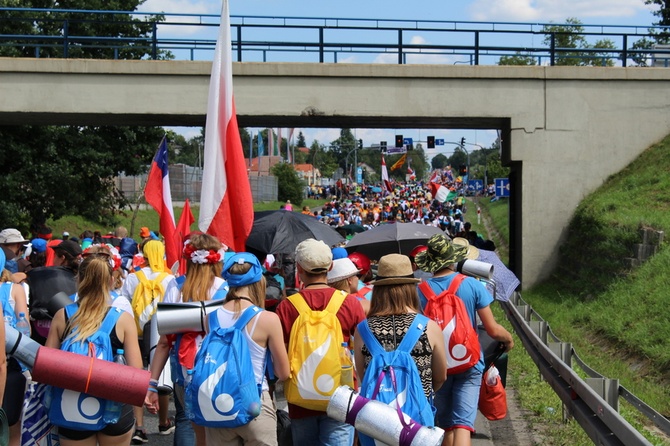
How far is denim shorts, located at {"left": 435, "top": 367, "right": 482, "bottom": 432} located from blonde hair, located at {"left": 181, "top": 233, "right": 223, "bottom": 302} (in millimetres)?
1714

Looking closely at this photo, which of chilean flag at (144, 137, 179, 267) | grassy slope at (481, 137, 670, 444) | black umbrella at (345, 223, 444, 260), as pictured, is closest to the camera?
chilean flag at (144, 137, 179, 267)

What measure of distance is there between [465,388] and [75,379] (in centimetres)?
265

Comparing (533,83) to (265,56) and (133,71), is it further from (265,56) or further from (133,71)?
(133,71)

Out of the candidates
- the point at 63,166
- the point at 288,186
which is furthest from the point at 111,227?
the point at 288,186

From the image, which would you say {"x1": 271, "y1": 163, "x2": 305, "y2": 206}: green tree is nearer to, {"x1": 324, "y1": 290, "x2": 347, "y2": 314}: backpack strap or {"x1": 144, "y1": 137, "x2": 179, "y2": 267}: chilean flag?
{"x1": 144, "y1": 137, "x2": 179, "y2": 267}: chilean flag

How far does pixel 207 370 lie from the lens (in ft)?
16.6

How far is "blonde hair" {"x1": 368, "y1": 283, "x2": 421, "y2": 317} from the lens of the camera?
5031mm

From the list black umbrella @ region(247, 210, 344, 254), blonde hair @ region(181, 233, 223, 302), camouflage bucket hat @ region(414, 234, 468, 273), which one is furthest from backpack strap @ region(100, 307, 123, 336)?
black umbrella @ region(247, 210, 344, 254)

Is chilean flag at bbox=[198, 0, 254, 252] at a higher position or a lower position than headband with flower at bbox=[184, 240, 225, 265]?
higher

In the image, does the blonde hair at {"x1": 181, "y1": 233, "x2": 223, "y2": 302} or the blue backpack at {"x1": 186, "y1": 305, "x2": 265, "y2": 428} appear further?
the blonde hair at {"x1": 181, "y1": 233, "x2": 223, "y2": 302}

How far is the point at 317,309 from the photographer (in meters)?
5.57

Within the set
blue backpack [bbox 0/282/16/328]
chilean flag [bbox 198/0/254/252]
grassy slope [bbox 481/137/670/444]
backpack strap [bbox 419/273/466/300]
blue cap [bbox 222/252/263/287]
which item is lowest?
grassy slope [bbox 481/137/670/444]

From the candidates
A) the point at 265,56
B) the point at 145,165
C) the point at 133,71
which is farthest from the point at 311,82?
the point at 145,165

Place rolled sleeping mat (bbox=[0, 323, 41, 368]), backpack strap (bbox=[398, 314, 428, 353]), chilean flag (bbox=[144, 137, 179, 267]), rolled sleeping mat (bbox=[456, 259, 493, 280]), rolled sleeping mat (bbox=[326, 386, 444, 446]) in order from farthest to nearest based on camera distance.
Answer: chilean flag (bbox=[144, 137, 179, 267]), rolled sleeping mat (bbox=[456, 259, 493, 280]), backpack strap (bbox=[398, 314, 428, 353]), rolled sleeping mat (bbox=[0, 323, 41, 368]), rolled sleeping mat (bbox=[326, 386, 444, 446])
